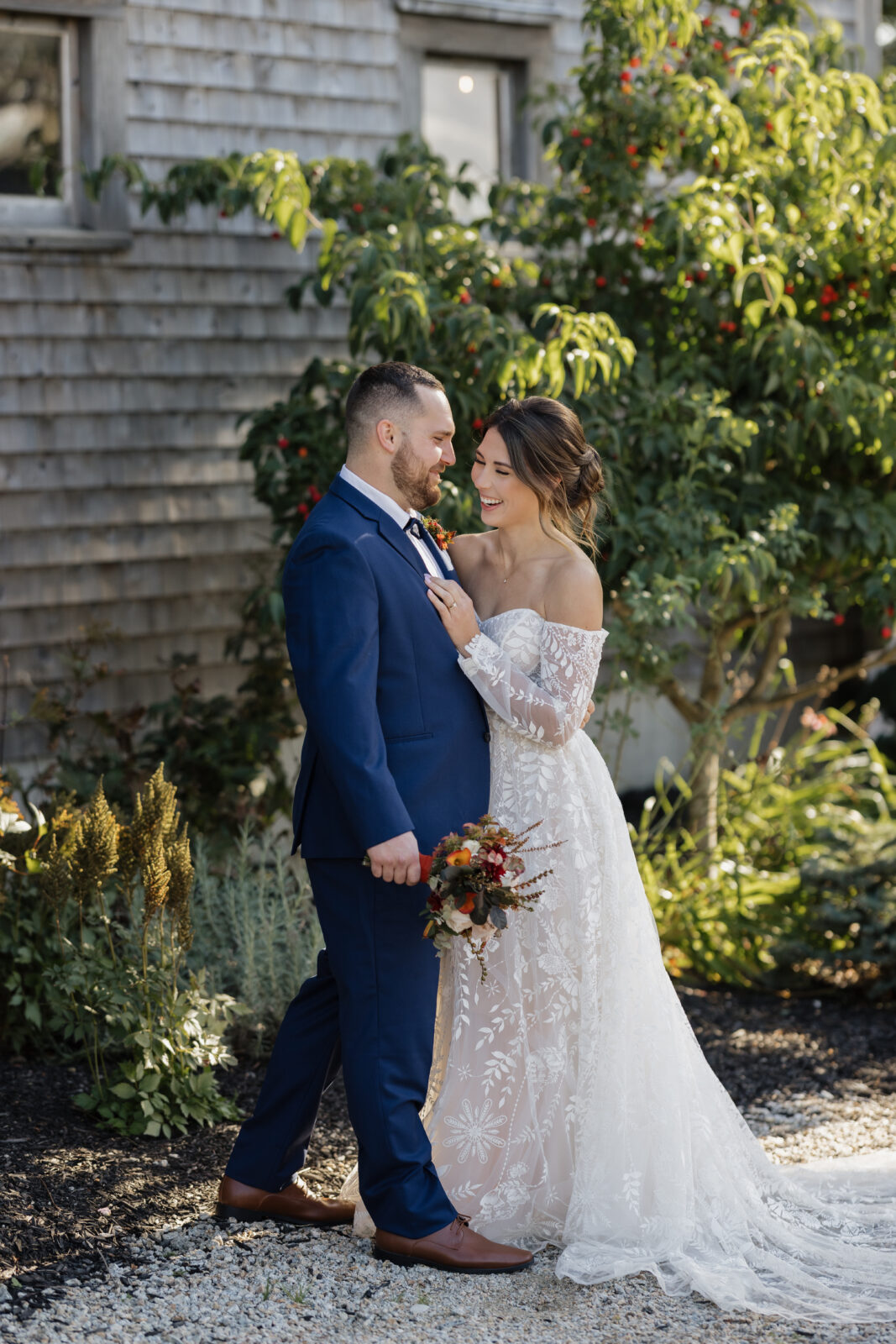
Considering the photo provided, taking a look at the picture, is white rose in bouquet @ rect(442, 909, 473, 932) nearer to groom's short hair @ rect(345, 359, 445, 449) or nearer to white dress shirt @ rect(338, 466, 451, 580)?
white dress shirt @ rect(338, 466, 451, 580)

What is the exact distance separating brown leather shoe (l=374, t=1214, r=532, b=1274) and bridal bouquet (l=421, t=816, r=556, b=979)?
0.59m

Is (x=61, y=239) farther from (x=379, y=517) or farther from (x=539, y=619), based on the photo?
(x=539, y=619)

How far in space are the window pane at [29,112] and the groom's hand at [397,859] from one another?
153 inches

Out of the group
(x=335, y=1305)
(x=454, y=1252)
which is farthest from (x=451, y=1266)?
(x=335, y=1305)

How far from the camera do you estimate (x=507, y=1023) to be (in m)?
3.29

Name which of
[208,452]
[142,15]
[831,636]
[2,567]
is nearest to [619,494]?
[208,452]

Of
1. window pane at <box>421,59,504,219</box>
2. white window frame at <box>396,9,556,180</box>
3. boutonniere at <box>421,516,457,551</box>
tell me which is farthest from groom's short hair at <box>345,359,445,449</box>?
window pane at <box>421,59,504,219</box>

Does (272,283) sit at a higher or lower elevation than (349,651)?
higher

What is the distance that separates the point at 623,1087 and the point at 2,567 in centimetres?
354

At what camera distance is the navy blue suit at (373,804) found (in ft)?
9.51

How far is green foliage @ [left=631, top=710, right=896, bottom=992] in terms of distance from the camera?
17.4ft

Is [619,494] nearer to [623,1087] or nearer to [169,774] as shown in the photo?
[169,774]

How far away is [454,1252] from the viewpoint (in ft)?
9.87

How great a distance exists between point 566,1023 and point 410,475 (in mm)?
1324
